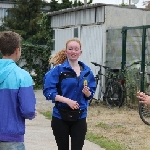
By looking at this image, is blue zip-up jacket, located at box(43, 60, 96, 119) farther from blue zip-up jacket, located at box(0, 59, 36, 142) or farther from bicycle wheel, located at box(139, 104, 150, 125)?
bicycle wheel, located at box(139, 104, 150, 125)

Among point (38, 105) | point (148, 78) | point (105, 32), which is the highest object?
point (105, 32)

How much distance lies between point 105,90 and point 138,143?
15.9ft

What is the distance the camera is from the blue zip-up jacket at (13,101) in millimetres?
3758

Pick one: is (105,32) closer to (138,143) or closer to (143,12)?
(143,12)

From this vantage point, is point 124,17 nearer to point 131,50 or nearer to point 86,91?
point 131,50

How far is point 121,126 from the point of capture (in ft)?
30.0

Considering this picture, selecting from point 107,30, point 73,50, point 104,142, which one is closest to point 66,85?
point 73,50

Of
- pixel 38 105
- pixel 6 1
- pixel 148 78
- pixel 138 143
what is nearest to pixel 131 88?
pixel 148 78

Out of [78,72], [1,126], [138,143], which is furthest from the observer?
[138,143]

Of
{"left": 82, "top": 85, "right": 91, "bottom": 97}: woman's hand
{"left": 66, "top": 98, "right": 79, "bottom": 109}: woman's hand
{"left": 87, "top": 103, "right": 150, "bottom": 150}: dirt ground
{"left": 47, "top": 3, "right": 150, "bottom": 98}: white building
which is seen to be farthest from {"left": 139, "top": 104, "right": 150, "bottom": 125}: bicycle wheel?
{"left": 66, "top": 98, "right": 79, "bottom": 109}: woman's hand

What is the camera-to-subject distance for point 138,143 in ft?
25.0

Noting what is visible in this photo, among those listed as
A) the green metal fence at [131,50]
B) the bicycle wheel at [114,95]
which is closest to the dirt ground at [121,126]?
the bicycle wheel at [114,95]

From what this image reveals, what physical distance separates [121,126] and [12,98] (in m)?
5.64

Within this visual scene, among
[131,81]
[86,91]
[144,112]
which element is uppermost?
[86,91]
